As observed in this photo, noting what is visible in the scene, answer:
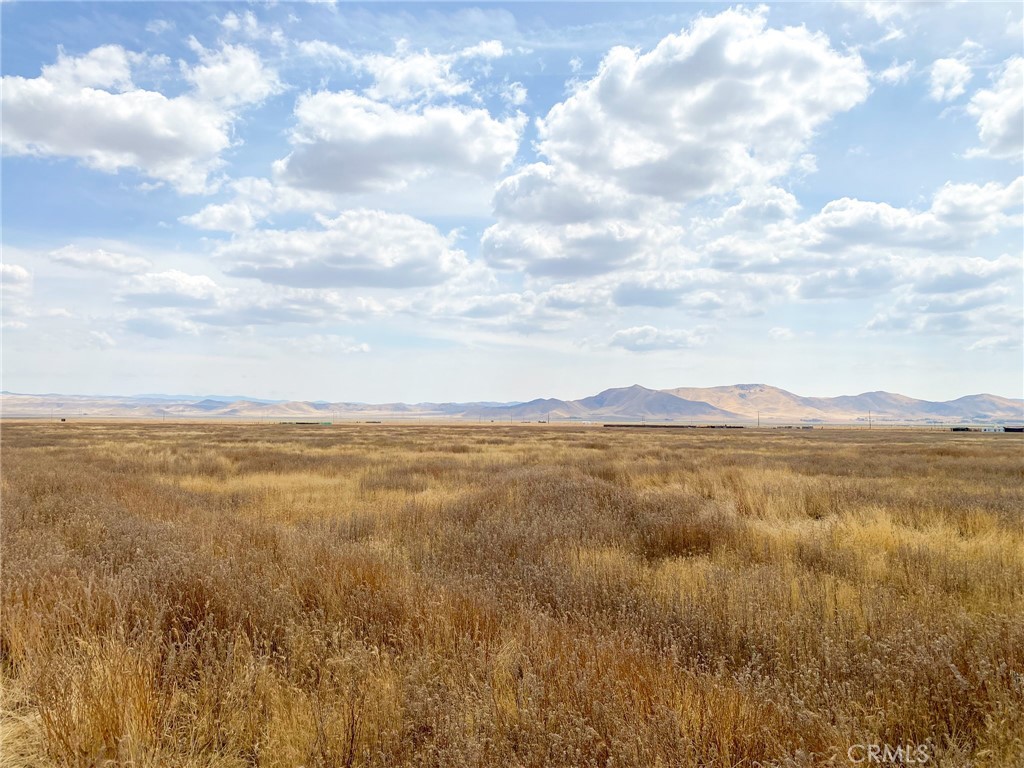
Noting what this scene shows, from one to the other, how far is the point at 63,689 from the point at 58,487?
10.3 metres

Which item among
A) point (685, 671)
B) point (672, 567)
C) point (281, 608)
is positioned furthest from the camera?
point (672, 567)

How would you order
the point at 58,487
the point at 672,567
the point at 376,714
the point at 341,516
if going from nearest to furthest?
the point at 376,714, the point at 672,567, the point at 341,516, the point at 58,487

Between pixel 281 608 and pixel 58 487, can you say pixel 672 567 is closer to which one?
pixel 281 608

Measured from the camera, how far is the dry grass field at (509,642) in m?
2.84

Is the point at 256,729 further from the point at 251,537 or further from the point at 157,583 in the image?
the point at 251,537

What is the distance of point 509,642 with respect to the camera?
381 centimetres

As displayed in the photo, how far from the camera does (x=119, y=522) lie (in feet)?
24.2

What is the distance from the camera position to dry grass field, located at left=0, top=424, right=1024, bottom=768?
2844 mm

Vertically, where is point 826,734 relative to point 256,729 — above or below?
above

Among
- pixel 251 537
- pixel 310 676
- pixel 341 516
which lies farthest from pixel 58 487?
pixel 310 676

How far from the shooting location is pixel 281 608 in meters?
4.57

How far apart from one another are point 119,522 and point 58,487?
17.5ft

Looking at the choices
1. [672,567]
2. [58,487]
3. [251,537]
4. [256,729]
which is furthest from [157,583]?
[58,487]

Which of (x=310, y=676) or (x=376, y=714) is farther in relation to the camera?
(x=310, y=676)
